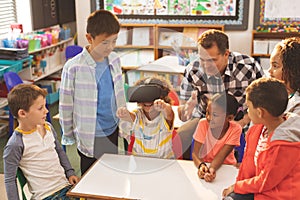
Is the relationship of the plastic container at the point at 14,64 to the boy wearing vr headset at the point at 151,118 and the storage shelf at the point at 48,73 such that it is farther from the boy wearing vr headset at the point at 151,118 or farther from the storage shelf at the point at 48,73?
the boy wearing vr headset at the point at 151,118

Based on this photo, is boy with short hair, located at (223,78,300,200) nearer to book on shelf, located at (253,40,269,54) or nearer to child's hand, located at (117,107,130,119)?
child's hand, located at (117,107,130,119)

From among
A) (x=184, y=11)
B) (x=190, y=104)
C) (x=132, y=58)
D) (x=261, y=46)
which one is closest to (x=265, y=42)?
(x=261, y=46)

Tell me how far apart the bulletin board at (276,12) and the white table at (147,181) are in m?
3.41

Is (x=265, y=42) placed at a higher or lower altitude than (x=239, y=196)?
higher

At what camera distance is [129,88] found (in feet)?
6.56

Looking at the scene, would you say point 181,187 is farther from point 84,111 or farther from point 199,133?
point 84,111

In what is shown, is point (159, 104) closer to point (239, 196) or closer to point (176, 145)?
point (176, 145)

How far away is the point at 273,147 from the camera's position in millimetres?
1415

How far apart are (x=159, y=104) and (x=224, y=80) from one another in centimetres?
65

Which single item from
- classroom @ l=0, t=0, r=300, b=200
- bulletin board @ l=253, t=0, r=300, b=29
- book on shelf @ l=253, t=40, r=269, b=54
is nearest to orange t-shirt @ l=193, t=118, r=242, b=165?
classroom @ l=0, t=0, r=300, b=200

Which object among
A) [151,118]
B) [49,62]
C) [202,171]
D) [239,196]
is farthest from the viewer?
[49,62]

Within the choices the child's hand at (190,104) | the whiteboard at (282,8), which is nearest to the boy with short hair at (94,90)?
the child's hand at (190,104)

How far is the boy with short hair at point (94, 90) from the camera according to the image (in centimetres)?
196

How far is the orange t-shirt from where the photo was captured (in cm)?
195
